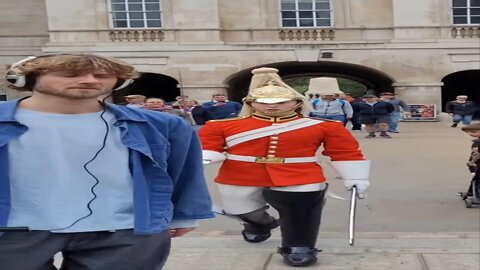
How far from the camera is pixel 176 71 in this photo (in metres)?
21.5

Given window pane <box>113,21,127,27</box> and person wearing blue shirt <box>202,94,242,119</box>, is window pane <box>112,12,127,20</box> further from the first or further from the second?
person wearing blue shirt <box>202,94,242,119</box>

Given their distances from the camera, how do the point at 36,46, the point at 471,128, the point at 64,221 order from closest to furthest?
the point at 64,221, the point at 471,128, the point at 36,46

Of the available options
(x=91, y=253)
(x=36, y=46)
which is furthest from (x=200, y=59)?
(x=91, y=253)

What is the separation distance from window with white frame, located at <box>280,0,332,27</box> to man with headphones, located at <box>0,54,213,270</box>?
67.5 feet

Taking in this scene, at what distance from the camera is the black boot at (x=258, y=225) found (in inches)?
181

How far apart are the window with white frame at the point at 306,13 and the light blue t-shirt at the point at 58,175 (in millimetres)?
20647

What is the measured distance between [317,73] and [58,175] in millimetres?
27484

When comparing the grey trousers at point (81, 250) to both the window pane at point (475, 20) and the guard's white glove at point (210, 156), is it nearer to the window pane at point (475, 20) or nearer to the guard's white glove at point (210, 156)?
the guard's white glove at point (210, 156)

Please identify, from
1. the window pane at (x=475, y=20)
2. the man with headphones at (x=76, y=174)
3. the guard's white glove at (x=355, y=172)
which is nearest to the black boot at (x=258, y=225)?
the guard's white glove at (x=355, y=172)

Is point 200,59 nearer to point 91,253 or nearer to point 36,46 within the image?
point 36,46

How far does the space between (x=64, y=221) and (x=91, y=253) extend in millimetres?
167

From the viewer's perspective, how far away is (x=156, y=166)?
2.25 m

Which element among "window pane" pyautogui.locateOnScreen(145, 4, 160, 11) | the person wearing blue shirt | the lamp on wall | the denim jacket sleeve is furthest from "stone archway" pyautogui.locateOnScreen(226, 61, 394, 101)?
the denim jacket sleeve

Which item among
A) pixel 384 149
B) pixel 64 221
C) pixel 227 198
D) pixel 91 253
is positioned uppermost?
pixel 64 221
